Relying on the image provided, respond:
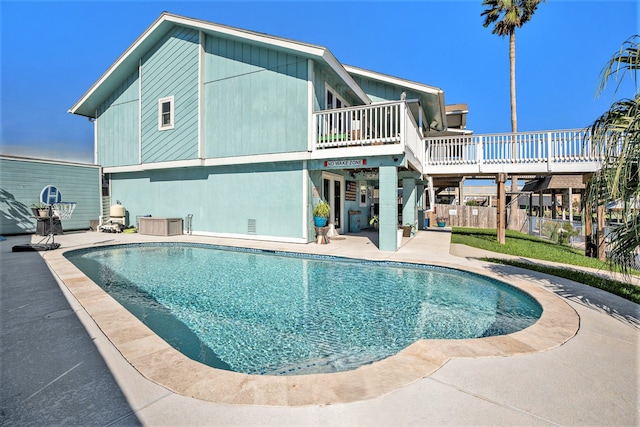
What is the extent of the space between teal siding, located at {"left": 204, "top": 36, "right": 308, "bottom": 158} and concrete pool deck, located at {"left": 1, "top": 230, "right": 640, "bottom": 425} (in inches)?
325

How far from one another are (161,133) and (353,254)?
10.1 metres

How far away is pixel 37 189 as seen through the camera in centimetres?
1306

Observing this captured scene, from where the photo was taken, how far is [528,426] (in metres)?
1.83

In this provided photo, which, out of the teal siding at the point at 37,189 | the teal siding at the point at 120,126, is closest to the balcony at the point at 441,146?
the teal siding at the point at 120,126

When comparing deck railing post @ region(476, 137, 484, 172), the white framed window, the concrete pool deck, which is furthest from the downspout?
deck railing post @ region(476, 137, 484, 172)

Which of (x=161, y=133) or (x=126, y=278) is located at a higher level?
(x=161, y=133)

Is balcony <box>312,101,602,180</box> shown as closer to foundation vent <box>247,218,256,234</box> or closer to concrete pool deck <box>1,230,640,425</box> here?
foundation vent <box>247,218,256,234</box>

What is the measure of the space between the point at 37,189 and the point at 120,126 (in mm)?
4323

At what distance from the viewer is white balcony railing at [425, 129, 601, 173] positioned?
10.4 meters

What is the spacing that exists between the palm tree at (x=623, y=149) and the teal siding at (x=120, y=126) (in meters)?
15.6

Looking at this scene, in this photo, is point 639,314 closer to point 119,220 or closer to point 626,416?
point 626,416

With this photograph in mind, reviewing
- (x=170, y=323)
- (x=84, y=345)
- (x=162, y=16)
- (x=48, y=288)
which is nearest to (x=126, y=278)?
(x=48, y=288)

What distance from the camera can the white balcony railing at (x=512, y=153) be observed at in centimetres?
1036

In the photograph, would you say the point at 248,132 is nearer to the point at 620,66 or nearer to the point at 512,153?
the point at 512,153
